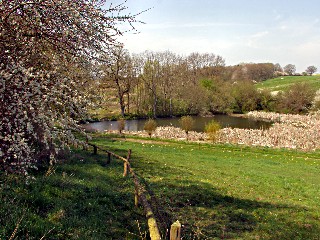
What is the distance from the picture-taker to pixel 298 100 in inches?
2842

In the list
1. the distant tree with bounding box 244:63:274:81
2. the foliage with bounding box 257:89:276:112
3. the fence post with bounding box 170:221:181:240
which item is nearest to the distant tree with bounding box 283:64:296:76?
the distant tree with bounding box 244:63:274:81

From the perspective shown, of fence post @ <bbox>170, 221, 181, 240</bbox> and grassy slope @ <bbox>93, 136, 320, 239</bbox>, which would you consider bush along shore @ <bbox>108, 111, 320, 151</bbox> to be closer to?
grassy slope @ <bbox>93, 136, 320, 239</bbox>

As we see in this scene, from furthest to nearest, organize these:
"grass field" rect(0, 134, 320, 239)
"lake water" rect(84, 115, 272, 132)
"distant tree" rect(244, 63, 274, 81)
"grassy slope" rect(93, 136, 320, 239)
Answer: "distant tree" rect(244, 63, 274, 81)
"lake water" rect(84, 115, 272, 132)
"grassy slope" rect(93, 136, 320, 239)
"grass field" rect(0, 134, 320, 239)

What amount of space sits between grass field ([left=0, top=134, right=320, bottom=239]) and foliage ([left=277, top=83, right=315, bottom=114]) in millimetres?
57743

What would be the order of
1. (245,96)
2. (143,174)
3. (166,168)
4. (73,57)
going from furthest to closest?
(245,96) → (166,168) → (143,174) → (73,57)

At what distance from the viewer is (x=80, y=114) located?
6.28 metres

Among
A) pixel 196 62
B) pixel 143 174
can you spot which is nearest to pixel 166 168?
pixel 143 174

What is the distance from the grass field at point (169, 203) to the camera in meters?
7.14

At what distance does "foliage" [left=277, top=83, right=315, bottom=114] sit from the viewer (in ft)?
236

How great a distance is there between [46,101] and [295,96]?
2985 inches

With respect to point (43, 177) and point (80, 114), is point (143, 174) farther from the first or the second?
point (80, 114)

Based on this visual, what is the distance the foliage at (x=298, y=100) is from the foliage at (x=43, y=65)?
72030 mm

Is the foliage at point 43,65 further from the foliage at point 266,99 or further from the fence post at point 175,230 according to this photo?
the foliage at point 266,99

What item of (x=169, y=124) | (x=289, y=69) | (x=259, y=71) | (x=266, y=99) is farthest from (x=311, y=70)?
(x=169, y=124)
